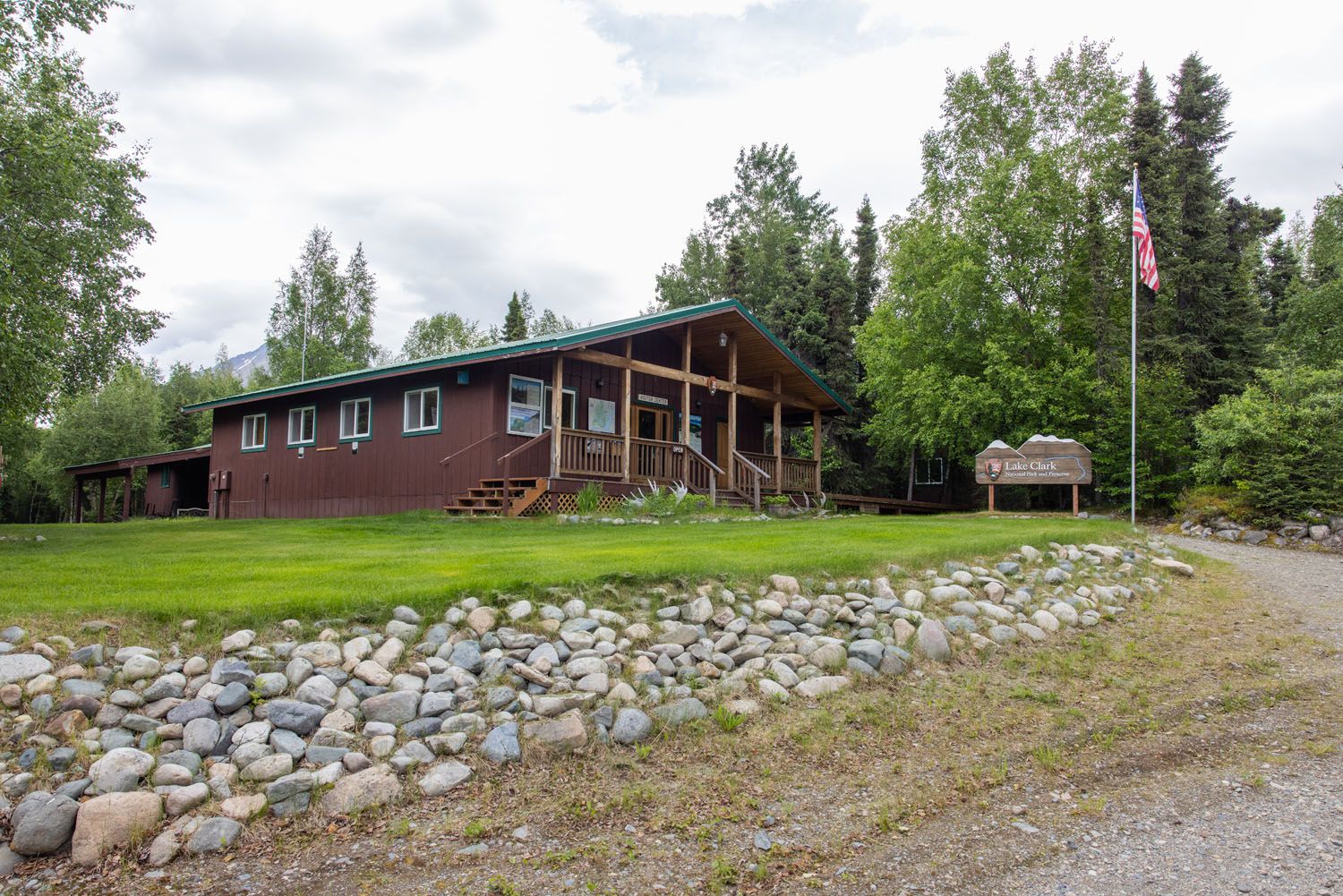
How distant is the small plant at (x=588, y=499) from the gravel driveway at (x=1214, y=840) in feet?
34.9

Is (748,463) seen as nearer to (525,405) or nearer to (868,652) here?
(525,405)

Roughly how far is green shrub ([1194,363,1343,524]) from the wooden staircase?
12.7m

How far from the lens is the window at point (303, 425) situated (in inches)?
771

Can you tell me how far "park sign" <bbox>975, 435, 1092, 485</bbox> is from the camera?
15.6 meters

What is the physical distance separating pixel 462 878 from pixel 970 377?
2347 cm

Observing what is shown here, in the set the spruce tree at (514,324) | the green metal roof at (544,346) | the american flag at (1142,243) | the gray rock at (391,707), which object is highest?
the spruce tree at (514,324)

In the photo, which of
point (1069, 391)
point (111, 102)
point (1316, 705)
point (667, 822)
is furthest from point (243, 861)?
point (1069, 391)

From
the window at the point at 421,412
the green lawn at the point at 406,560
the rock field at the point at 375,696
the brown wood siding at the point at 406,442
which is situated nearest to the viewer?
the rock field at the point at 375,696

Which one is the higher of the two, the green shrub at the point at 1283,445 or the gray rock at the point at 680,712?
the green shrub at the point at 1283,445

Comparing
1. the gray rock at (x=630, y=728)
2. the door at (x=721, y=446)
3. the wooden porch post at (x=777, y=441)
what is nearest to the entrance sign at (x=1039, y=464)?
the wooden porch post at (x=777, y=441)

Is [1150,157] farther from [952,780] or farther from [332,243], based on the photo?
[332,243]

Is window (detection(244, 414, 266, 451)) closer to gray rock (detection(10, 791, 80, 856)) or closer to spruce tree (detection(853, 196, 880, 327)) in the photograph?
gray rock (detection(10, 791, 80, 856))

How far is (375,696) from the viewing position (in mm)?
4762

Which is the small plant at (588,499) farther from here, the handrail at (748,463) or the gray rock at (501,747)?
the gray rock at (501,747)
